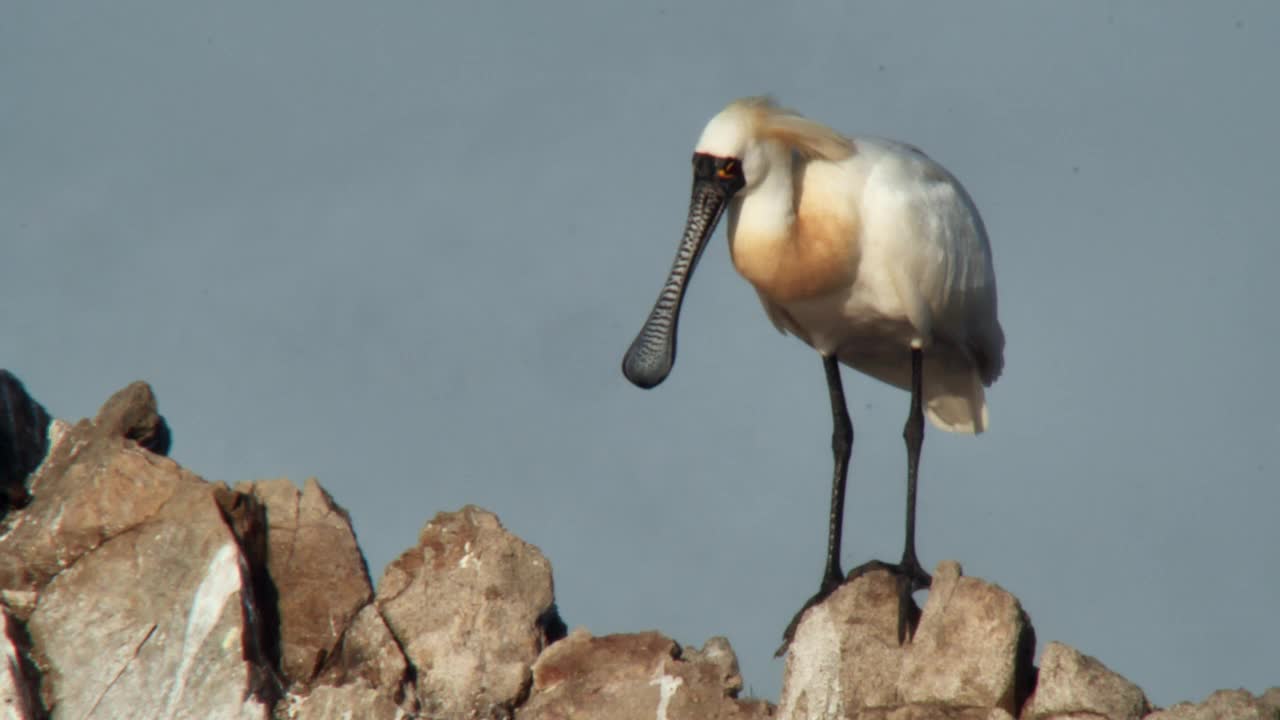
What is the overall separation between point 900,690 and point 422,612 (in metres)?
3.56

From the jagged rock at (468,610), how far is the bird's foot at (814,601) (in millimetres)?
1817

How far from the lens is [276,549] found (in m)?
14.1

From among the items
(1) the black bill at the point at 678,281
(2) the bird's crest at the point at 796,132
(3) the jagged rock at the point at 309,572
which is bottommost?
(3) the jagged rock at the point at 309,572

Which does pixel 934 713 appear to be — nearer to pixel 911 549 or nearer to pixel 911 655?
pixel 911 655

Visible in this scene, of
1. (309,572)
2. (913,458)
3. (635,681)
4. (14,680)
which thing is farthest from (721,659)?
(14,680)

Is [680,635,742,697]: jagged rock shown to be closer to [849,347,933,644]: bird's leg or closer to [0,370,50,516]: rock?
[849,347,933,644]: bird's leg

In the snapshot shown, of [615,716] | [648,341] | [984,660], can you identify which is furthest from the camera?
[648,341]

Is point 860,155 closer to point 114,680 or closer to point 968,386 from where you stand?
point 968,386

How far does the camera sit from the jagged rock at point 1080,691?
35.8 feet

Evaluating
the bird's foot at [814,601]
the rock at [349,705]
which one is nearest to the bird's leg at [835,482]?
the bird's foot at [814,601]

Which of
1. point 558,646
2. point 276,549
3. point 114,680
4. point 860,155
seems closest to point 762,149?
point 860,155

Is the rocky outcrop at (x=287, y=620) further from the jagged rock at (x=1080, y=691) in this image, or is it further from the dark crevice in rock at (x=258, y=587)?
the jagged rock at (x=1080, y=691)

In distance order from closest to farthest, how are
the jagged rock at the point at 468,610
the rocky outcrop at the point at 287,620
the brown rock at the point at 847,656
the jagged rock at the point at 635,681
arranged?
1. the brown rock at the point at 847,656
2. the jagged rock at the point at 635,681
3. the rocky outcrop at the point at 287,620
4. the jagged rock at the point at 468,610

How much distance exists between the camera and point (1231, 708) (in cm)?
1034
